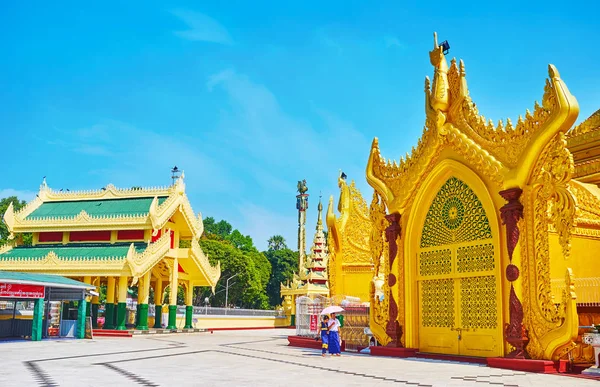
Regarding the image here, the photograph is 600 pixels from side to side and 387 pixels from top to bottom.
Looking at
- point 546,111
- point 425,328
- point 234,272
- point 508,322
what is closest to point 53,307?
point 425,328

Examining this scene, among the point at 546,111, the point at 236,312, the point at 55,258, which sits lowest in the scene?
the point at 236,312

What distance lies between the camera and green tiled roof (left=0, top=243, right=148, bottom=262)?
26.9m

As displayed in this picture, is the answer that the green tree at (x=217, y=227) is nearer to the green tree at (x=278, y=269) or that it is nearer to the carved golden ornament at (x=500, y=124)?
Result: the green tree at (x=278, y=269)

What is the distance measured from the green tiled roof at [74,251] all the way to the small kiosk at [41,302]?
2759mm

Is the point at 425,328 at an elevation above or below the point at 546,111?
below

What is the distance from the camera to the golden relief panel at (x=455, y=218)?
13734mm

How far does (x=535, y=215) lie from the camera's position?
1201cm

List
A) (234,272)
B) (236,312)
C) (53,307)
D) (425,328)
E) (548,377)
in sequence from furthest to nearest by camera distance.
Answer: (234,272) → (236,312) → (53,307) → (425,328) → (548,377)

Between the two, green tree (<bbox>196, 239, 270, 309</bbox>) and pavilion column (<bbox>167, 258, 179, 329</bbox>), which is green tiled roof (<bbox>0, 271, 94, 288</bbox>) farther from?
green tree (<bbox>196, 239, 270, 309</bbox>)

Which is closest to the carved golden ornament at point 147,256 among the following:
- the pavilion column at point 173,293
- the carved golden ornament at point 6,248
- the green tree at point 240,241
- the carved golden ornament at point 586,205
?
the pavilion column at point 173,293

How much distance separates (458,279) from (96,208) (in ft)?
69.3

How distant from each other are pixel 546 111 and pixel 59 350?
46.6ft

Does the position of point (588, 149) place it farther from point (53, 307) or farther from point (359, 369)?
point (53, 307)

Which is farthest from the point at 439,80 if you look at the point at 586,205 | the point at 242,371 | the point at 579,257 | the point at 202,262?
the point at 202,262
